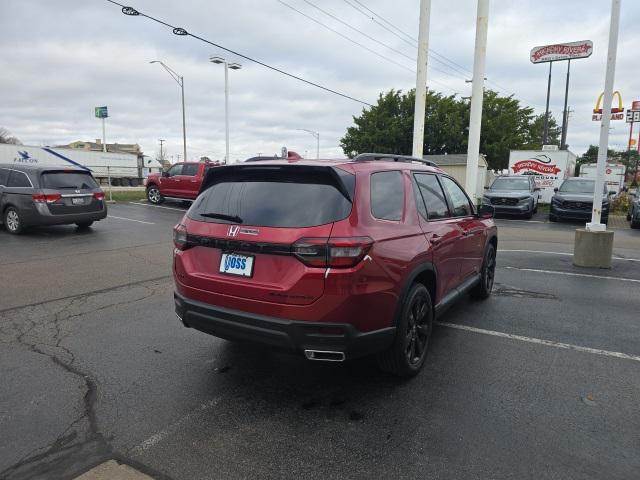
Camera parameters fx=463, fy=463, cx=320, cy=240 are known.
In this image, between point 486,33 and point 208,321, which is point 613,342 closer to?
point 208,321

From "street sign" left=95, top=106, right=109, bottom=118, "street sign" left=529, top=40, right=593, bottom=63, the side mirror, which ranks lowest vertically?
the side mirror

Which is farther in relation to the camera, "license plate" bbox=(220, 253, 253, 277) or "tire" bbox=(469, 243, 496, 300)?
"tire" bbox=(469, 243, 496, 300)

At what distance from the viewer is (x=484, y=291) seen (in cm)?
611

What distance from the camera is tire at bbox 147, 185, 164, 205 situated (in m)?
20.6

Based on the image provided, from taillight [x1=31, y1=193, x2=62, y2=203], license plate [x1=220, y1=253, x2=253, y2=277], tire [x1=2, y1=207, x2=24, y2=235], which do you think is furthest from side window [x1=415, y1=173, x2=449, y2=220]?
tire [x1=2, y1=207, x2=24, y2=235]

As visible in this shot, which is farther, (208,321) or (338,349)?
(208,321)

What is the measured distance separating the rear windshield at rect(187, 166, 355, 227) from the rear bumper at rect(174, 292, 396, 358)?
2.17 feet

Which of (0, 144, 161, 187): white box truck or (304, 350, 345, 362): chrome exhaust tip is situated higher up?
(0, 144, 161, 187): white box truck

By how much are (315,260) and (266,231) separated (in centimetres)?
42

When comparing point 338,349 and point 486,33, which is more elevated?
point 486,33

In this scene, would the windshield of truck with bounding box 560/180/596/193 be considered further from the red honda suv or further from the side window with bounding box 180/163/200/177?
the red honda suv

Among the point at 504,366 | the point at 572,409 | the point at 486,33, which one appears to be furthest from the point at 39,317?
the point at 486,33

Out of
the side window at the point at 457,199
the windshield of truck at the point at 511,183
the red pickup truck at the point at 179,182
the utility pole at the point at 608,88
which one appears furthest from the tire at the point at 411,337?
the windshield of truck at the point at 511,183

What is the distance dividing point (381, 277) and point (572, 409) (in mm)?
1671
